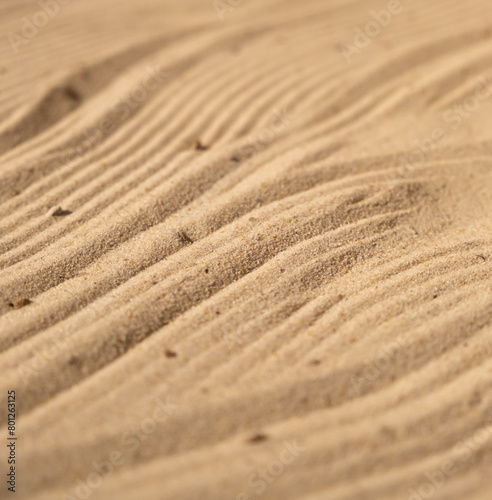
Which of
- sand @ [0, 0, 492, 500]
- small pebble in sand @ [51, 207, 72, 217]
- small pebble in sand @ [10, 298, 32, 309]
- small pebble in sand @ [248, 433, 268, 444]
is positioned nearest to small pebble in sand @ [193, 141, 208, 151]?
sand @ [0, 0, 492, 500]

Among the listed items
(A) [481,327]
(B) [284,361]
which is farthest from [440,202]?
(B) [284,361]

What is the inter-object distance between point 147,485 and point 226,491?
1.00ft

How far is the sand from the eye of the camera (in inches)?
75.4

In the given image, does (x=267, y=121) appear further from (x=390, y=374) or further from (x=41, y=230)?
(x=390, y=374)

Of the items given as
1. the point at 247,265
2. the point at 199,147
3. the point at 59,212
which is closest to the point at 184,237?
the point at 247,265

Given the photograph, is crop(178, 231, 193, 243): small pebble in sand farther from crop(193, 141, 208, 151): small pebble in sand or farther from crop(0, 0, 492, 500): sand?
crop(193, 141, 208, 151): small pebble in sand

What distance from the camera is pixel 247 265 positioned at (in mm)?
2549

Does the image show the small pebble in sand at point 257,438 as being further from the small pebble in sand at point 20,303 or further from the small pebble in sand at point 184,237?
the small pebble in sand at point 20,303

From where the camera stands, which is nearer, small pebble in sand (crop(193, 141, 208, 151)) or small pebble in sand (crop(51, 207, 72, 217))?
small pebble in sand (crop(51, 207, 72, 217))

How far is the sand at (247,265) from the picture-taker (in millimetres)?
1915

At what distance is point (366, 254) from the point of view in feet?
8.64

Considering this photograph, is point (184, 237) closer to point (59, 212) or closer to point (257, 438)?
point (59, 212)

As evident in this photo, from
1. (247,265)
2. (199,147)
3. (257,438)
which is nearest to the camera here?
(257,438)

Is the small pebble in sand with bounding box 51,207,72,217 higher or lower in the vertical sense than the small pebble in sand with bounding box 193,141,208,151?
lower
